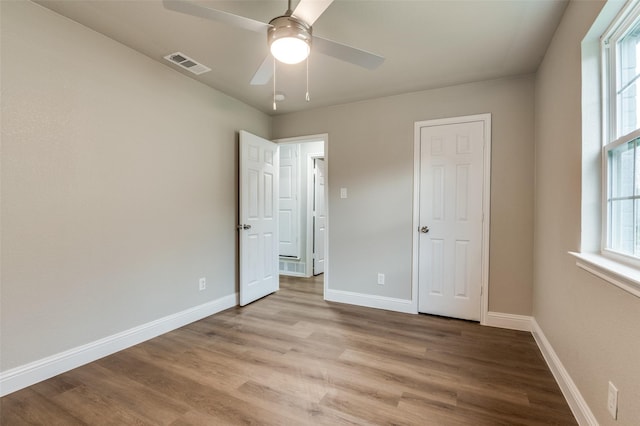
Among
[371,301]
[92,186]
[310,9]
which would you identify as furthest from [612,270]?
[92,186]

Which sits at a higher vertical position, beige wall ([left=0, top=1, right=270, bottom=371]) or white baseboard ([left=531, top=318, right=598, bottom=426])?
beige wall ([left=0, top=1, right=270, bottom=371])

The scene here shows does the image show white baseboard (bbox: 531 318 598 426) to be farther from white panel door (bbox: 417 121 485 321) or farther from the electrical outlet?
white panel door (bbox: 417 121 485 321)

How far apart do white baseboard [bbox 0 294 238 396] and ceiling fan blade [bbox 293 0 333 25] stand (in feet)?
8.74

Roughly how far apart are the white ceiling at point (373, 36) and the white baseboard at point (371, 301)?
2.36m

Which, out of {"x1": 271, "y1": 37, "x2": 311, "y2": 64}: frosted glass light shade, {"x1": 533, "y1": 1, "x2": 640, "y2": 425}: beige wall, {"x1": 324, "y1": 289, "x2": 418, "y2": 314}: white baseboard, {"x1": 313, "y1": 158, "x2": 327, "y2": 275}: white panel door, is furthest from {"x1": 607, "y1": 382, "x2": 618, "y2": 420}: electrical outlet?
{"x1": 313, "y1": 158, "x2": 327, "y2": 275}: white panel door

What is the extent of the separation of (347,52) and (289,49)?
13.9 inches

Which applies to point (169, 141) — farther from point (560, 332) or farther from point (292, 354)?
point (560, 332)

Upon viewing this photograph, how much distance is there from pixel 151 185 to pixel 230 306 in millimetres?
1649

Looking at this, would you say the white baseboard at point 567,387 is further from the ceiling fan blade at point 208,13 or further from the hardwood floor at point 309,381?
the ceiling fan blade at point 208,13

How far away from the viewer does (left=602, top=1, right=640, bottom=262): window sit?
4.50 ft

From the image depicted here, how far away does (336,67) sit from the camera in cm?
271

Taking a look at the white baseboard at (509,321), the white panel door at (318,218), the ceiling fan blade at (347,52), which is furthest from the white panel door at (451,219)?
the white panel door at (318,218)

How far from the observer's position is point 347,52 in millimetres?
1728

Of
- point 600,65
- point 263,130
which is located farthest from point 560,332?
point 263,130
